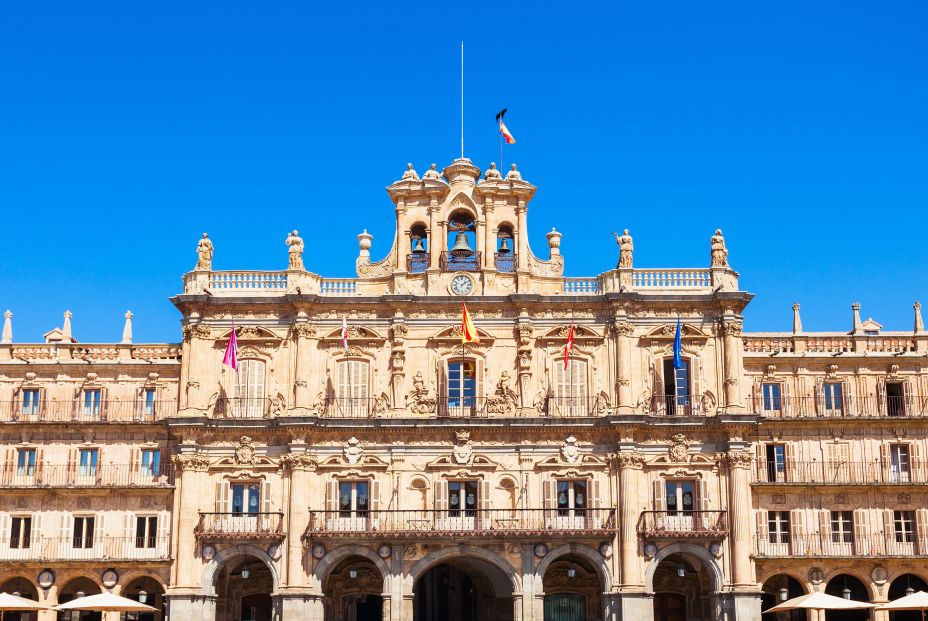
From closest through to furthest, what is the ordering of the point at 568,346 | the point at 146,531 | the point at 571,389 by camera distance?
the point at 568,346
the point at 146,531
the point at 571,389

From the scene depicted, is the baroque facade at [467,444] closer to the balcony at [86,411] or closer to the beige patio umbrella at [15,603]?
the balcony at [86,411]

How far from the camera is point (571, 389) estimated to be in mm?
60812

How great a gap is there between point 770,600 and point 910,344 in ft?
49.2

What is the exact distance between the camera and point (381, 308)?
61.5 metres

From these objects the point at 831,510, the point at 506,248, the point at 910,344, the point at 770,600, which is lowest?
the point at 770,600

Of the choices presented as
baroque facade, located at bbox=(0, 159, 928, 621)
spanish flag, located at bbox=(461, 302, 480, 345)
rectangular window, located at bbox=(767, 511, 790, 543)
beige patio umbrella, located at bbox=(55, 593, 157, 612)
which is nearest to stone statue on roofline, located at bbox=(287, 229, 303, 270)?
baroque facade, located at bbox=(0, 159, 928, 621)

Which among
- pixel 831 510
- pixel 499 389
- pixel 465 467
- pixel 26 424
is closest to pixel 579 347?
pixel 499 389

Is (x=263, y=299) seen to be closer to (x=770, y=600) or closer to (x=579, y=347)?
(x=579, y=347)

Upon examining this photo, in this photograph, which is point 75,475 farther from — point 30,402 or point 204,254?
point 204,254

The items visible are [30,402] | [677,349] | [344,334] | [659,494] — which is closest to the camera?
[659,494]

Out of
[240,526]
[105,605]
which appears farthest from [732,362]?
[105,605]

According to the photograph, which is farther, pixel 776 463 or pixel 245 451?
pixel 776 463

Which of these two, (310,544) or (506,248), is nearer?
(310,544)

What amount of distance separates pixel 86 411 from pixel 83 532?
20.2ft
